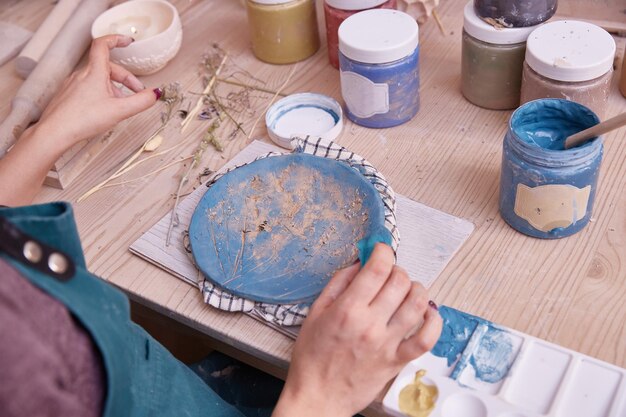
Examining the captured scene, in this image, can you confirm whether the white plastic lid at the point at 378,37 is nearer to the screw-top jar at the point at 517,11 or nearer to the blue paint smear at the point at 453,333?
the screw-top jar at the point at 517,11

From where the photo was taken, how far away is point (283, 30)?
112 centimetres

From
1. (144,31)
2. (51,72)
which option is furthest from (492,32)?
(51,72)

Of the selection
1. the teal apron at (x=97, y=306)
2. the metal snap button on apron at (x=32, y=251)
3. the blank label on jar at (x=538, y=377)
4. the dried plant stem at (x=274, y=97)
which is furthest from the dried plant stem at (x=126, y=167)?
the blank label on jar at (x=538, y=377)

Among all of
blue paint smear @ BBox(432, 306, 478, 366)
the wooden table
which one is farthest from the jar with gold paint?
blue paint smear @ BBox(432, 306, 478, 366)

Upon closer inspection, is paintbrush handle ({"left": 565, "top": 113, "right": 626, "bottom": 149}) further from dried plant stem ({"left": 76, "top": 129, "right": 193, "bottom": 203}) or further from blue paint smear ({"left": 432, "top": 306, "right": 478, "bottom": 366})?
dried plant stem ({"left": 76, "top": 129, "right": 193, "bottom": 203})

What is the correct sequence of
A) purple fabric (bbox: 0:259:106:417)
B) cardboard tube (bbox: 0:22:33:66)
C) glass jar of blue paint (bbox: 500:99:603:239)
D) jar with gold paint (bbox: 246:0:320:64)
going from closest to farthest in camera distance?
purple fabric (bbox: 0:259:106:417) < glass jar of blue paint (bbox: 500:99:603:239) < jar with gold paint (bbox: 246:0:320:64) < cardboard tube (bbox: 0:22:33:66)

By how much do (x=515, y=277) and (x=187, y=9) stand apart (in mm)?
864

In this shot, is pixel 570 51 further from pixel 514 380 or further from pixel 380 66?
pixel 514 380

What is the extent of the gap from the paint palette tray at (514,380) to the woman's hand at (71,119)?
0.57 metres

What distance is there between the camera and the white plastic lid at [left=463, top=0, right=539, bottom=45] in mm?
918

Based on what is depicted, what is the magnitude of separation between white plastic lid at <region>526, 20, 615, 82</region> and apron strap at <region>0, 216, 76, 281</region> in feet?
2.05

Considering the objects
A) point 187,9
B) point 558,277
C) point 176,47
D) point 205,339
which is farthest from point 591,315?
point 187,9

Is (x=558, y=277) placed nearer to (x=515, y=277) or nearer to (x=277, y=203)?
(x=515, y=277)

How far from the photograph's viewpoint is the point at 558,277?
0.77 metres
